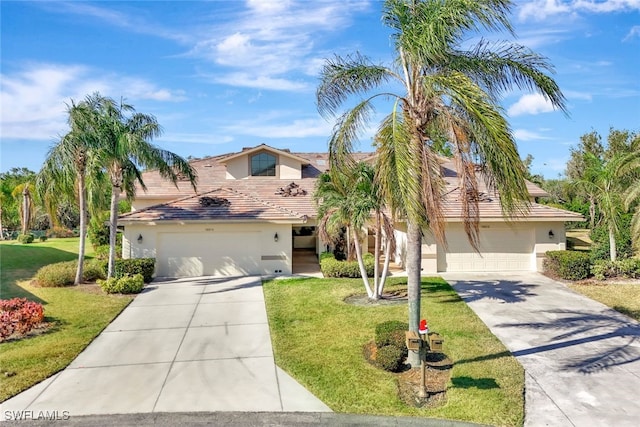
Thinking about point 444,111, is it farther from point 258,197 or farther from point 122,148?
point 258,197

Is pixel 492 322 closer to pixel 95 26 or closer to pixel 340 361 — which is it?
pixel 340 361

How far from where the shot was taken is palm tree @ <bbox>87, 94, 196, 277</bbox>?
49.4 feet

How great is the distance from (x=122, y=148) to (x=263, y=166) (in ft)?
38.3

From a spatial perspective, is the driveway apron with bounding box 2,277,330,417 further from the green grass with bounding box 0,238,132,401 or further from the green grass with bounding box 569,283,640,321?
the green grass with bounding box 569,283,640,321

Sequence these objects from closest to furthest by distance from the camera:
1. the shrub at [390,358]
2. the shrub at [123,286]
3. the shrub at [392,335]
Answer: the shrub at [390,358], the shrub at [392,335], the shrub at [123,286]

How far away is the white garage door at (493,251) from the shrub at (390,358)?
1104 centimetres

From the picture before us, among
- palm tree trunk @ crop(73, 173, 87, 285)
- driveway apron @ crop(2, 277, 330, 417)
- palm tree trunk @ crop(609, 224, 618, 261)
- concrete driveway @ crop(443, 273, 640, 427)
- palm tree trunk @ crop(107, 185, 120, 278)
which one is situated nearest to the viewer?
concrete driveway @ crop(443, 273, 640, 427)

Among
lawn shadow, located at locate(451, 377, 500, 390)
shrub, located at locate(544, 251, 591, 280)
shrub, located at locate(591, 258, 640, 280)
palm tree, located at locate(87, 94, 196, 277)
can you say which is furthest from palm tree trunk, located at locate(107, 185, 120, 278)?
shrub, located at locate(591, 258, 640, 280)

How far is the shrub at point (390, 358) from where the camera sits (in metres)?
8.16

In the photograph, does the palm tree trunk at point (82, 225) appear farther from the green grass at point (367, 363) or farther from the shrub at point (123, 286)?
the green grass at point (367, 363)

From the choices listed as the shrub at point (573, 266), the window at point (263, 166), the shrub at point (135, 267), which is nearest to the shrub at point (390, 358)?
the shrub at point (573, 266)

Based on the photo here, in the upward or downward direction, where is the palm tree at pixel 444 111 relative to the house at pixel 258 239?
upward

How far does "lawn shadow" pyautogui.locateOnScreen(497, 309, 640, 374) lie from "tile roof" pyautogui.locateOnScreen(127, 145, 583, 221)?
155 inches

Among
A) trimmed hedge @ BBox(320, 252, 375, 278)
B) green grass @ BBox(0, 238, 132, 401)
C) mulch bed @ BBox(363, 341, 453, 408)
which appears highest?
trimmed hedge @ BBox(320, 252, 375, 278)
